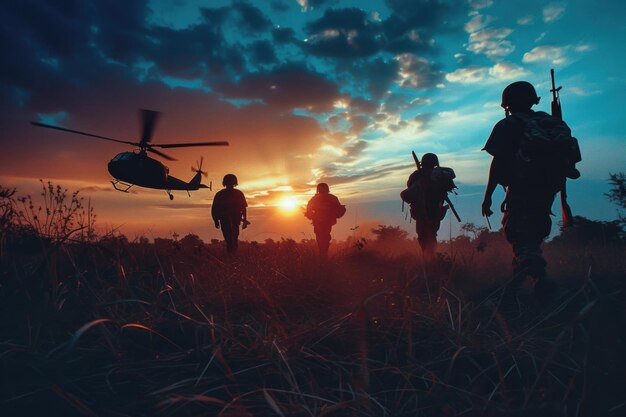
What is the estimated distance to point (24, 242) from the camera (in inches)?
123

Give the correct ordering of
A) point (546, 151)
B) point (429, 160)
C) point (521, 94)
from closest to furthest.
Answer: point (546, 151) < point (521, 94) < point (429, 160)

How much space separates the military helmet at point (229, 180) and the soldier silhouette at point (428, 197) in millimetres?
4722

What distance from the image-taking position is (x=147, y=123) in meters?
16.2

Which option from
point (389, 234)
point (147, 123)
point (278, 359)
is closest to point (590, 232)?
point (389, 234)

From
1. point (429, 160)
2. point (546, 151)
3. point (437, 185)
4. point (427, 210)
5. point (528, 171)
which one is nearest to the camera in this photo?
point (546, 151)

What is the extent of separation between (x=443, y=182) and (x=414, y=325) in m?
5.31

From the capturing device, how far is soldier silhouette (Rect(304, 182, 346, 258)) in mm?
11102

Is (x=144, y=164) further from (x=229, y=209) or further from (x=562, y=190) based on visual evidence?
(x=562, y=190)

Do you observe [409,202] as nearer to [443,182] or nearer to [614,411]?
[443,182]

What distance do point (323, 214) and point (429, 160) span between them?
394 cm

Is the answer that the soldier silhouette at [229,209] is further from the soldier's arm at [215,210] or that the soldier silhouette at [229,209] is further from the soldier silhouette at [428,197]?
the soldier silhouette at [428,197]

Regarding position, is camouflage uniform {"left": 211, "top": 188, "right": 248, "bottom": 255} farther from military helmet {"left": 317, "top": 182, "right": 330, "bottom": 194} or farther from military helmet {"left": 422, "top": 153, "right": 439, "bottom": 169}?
military helmet {"left": 422, "top": 153, "right": 439, "bottom": 169}

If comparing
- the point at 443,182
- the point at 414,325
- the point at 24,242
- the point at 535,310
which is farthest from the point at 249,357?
the point at 443,182

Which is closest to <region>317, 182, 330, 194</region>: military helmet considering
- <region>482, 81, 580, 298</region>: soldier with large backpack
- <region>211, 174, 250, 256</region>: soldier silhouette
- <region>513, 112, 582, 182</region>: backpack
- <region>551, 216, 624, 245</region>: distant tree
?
<region>211, 174, 250, 256</region>: soldier silhouette
